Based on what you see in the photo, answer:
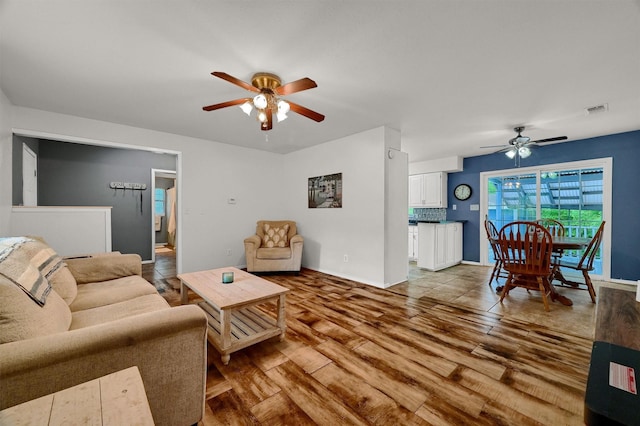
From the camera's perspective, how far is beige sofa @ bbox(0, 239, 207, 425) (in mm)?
894

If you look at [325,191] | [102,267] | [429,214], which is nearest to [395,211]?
[325,191]

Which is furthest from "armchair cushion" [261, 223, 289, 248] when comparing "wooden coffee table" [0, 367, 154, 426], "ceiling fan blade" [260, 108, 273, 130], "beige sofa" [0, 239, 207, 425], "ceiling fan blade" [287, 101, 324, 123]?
"wooden coffee table" [0, 367, 154, 426]

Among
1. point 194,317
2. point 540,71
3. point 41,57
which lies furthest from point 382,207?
point 41,57

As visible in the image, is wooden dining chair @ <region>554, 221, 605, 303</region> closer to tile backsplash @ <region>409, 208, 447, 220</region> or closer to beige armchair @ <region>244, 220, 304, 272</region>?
tile backsplash @ <region>409, 208, 447, 220</region>

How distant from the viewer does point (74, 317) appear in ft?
5.26

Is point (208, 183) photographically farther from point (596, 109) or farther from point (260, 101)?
point (596, 109)

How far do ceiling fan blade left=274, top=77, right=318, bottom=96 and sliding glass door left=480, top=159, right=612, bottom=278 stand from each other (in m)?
4.71

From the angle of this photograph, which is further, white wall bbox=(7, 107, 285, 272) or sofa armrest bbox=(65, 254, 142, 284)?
white wall bbox=(7, 107, 285, 272)

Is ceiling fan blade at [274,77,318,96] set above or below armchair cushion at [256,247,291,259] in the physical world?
above

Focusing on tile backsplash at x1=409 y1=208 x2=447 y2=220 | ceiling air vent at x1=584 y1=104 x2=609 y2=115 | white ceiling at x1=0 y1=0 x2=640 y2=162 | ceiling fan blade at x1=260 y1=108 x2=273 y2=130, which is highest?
white ceiling at x1=0 y1=0 x2=640 y2=162

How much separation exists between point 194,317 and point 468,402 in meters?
1.61

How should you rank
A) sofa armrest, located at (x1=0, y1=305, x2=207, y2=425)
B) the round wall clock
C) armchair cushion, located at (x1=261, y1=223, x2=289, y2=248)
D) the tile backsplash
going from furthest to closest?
the tile backsplash
the round wall clock
armchair cushion, located at (x1=261, y1=223, x2=289, y2=248)
sofa armrest, located at (x1=0, y1=305, x2=207, y2=425)

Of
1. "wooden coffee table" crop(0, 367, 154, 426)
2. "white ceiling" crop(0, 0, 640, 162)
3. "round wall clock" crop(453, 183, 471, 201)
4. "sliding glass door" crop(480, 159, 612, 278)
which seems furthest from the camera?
"round wall clock" crop(453, 183, 471, 201)

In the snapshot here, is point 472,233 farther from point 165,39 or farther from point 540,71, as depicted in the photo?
point 165,39
